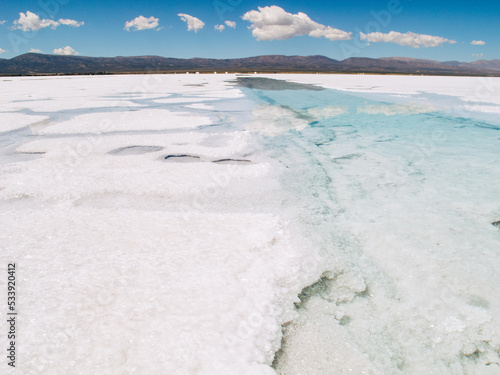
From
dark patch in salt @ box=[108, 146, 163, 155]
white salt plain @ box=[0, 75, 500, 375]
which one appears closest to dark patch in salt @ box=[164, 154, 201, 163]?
white salt plain @ box=[0, 75, 500, 375]

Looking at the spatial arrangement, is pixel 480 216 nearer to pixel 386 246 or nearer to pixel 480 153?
pixel 386 246

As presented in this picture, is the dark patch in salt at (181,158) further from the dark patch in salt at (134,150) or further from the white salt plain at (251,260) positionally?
the dark patch in salt at (134,150)

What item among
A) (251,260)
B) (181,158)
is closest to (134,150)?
(181,158)

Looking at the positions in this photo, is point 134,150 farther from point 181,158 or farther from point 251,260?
point 251,260

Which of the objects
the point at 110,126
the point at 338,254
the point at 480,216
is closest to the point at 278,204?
the point at 338,254

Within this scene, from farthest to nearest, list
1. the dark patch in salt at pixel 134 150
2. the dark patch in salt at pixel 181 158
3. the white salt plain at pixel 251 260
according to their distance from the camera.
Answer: the dark patch in salt at pixel 134 150
the dark patch in salt at pixel 181 158
the white salt plain at pixel 251 260

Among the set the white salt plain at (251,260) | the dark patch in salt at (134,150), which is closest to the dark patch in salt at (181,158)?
the white salt plain at (251,260)
